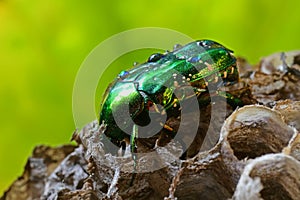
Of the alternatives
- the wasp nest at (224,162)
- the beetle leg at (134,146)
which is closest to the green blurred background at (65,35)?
the wasp nest at (224,162)

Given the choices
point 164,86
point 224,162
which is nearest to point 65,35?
point 164,86

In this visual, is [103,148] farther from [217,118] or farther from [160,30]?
[160,30]

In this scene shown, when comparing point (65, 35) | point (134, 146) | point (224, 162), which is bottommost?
point (224, 162)

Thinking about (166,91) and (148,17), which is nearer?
(166,91)

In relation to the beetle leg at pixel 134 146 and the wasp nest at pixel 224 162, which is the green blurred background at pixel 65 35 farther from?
the beetle leg at pixel 134 146

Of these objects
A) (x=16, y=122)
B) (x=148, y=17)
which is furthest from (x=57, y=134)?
(x=148, y=17)

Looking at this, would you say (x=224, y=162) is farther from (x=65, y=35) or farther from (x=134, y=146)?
(x=65, y=35)
